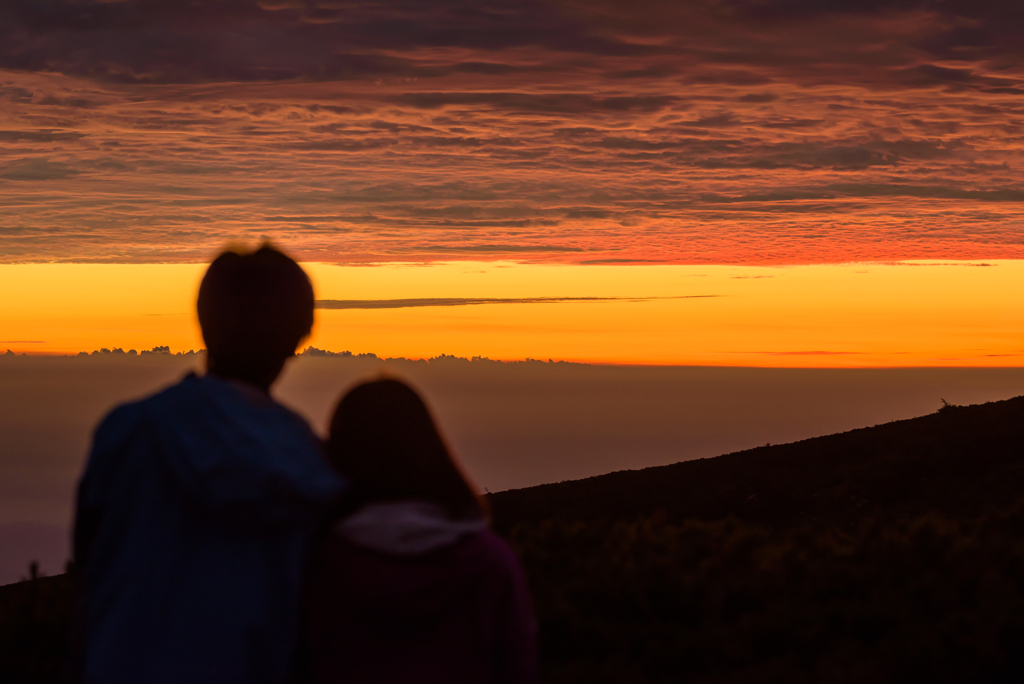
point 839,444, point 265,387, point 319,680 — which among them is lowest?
point 839,444

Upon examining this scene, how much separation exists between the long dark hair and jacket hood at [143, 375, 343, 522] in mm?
319

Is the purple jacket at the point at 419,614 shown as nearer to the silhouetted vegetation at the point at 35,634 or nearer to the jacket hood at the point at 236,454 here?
the jacket hood at the point at 236,454

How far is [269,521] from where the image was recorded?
278cm

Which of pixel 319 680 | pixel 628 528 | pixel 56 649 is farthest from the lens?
pixel 628 528

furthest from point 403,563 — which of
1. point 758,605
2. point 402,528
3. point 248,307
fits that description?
point 758,605

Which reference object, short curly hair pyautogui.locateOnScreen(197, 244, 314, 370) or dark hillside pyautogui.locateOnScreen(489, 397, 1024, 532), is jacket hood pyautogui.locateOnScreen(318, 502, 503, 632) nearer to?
short curly hair pyautogui.locateOnScreen(197, 244, 314, 370)

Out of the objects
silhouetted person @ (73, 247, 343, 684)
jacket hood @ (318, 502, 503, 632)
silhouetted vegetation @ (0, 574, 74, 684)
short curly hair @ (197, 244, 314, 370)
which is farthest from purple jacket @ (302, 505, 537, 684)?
silhouetted vegetation @ (0, 574, 74, 684)

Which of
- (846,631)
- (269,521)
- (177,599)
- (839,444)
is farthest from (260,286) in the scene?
A: (839,444)

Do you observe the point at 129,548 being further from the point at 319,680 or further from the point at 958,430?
the point at 958,430

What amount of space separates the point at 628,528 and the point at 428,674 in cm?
742

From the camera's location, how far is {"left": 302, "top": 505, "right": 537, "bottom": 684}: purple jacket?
320 centimetres

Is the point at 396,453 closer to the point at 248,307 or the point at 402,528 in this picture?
the point at 402,528

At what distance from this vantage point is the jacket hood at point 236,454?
2.68m

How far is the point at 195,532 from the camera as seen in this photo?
2.82 meters
